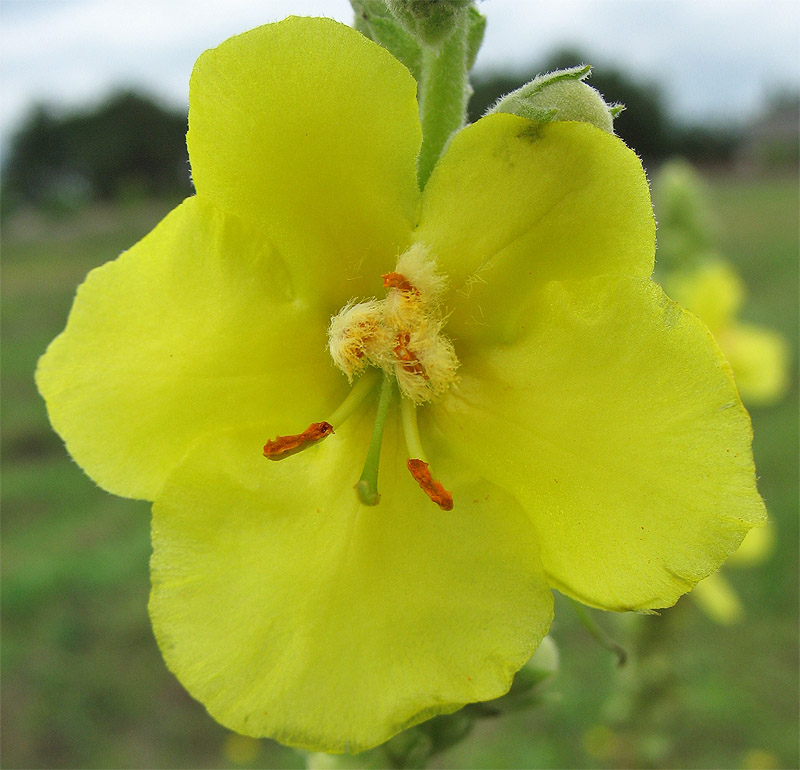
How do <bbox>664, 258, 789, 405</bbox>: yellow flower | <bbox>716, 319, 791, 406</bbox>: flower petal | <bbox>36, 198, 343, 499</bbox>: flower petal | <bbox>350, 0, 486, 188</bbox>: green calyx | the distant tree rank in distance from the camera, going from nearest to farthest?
<bbox>36, 198, 343, 499</bbox>: flower petal
<bbox>350, 0, 486, 188</bbox>: green calyx
<bbox>664, 258, 789, 405</bbox>: yellow flower
<bbox>716, 319, 791, 406</bbox>: flower petal
the distant tree

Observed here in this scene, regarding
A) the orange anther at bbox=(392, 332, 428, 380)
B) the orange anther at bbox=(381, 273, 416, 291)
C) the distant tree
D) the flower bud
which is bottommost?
the distant tree

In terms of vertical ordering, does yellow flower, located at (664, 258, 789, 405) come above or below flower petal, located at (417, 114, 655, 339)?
below

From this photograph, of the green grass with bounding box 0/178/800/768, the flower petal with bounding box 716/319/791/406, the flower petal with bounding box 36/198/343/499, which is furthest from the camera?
the green grass with bounding box 0/178/800/768

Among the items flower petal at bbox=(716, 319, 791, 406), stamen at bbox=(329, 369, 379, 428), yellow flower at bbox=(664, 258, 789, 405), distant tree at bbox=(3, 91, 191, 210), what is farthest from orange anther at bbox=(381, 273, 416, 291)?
distant tree at bbox=(3, 91, 191, 210)

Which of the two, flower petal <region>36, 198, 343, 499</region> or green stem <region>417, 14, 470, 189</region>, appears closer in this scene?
flower petal <region>36, 198, 343, 499</region>

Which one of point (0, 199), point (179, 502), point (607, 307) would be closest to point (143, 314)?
point (179, 502)

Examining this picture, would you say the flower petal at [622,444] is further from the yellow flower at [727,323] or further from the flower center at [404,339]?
the yellow flower at [727,323]

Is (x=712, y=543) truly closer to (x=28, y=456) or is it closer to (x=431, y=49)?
(x=431, y=49)

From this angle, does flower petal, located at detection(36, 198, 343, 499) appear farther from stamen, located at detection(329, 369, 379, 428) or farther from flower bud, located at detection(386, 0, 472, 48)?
flower bud, located at detection(386, 0, 472, 48)
